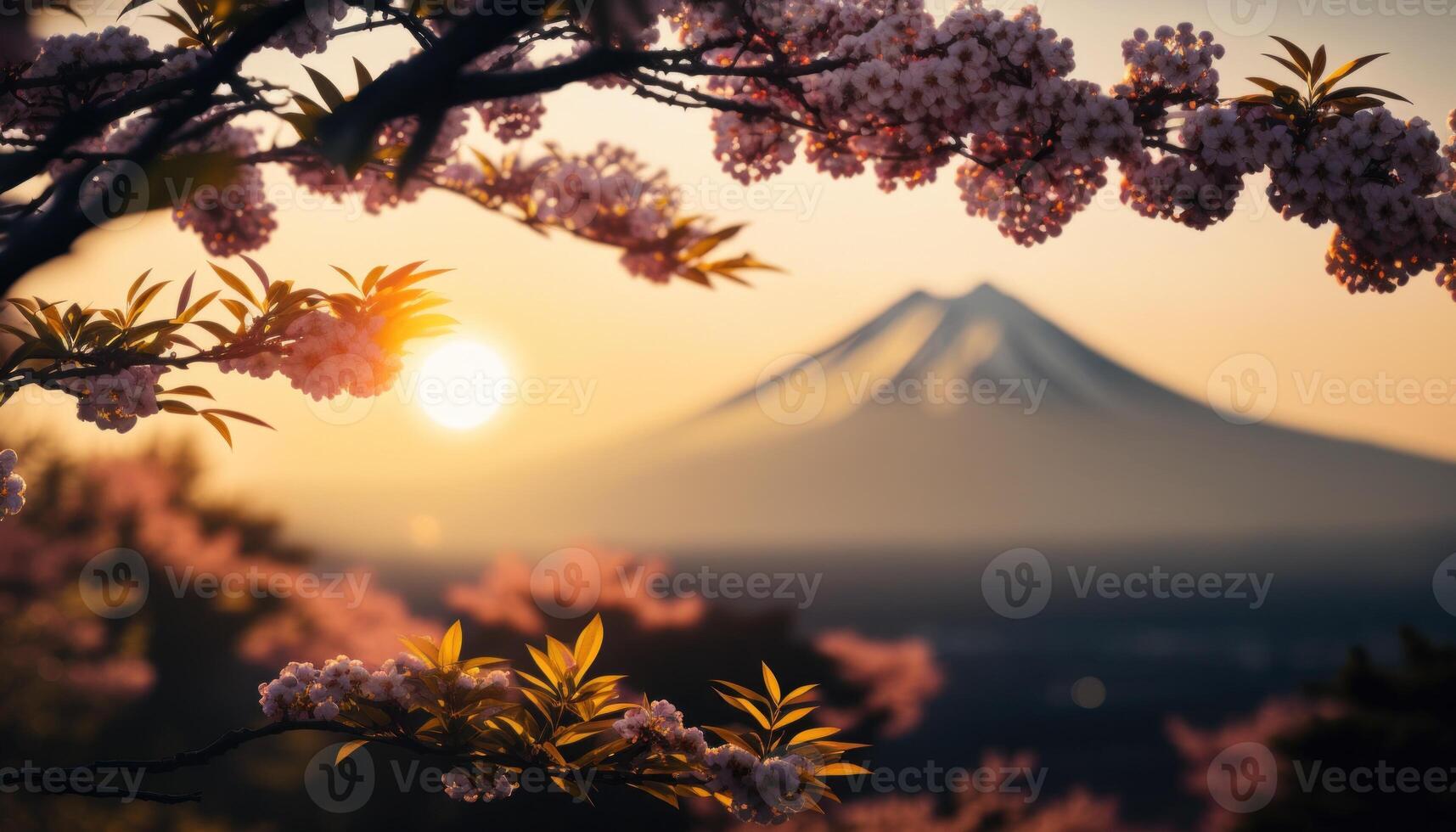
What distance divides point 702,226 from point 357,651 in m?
11.8

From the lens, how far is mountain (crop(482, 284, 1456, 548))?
108 m

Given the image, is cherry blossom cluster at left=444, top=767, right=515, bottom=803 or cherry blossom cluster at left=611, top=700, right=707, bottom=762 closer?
cherry blossom cluster at left=611, top=700, right=707, bottom=762

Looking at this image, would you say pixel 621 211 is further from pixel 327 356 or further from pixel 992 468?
pixel 992 468

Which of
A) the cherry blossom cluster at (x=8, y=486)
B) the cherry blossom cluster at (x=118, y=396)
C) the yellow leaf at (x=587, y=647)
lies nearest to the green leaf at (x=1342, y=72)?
the yellow leaf at (x=587, y=647)

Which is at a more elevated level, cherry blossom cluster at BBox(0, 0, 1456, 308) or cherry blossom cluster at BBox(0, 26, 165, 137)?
cherry blossom cluster at BBox(0, 0, 1456, 308)

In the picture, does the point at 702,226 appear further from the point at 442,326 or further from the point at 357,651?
the point at 357,651

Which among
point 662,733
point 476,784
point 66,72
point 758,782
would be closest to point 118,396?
point 66,72

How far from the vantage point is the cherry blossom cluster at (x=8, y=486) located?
3.16 metres

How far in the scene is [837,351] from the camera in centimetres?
10194

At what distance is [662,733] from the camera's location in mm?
2990

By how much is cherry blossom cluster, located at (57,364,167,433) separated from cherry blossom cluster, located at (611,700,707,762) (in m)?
1.57

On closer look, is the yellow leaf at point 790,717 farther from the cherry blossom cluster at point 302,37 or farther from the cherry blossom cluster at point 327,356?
the cherry blossom cluster at point 302,37

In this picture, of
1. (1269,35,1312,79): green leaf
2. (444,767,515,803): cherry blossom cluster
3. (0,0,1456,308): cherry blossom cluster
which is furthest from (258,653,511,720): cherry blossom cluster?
(1269,35,1312,79): green leaf

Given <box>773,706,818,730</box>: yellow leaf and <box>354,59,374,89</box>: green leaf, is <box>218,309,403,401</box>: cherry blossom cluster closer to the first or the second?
<box>354,59,374,89</box>: green leaf
